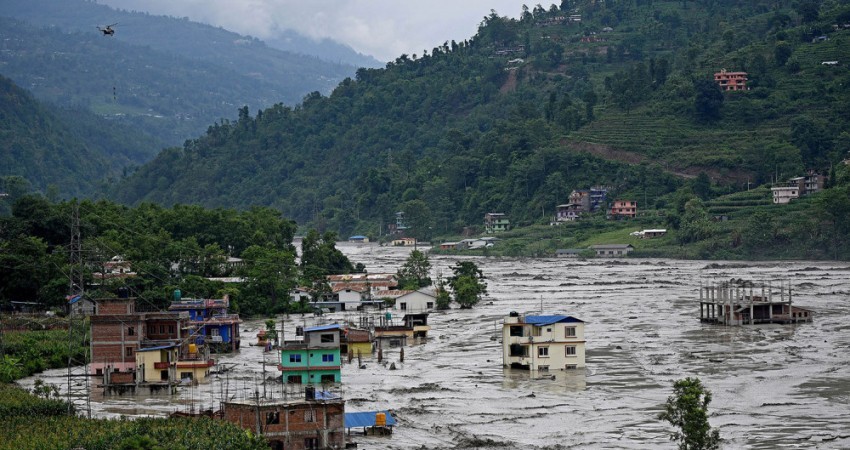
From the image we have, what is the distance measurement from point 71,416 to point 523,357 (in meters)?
15.8

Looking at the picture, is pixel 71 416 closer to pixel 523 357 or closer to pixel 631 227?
pixel 523 357

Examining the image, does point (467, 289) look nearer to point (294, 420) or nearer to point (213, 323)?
point (213, 323)

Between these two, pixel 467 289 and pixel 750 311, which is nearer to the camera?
pixel 750 311

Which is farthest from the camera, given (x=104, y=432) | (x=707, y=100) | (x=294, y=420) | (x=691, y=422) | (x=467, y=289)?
(x=707, y=100)

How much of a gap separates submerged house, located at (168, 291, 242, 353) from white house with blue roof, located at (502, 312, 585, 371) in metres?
11.5

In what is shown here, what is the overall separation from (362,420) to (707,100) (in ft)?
319

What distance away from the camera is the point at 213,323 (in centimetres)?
5066

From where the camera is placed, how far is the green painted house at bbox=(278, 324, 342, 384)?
40938 mm

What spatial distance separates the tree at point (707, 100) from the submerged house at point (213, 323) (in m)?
79.5

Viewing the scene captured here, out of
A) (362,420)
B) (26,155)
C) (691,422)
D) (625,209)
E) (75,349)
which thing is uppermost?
(26,155)

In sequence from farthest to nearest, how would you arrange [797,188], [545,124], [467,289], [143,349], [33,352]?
[545,124]
[797,188]
[467,289]
[33,352]
[143,349]

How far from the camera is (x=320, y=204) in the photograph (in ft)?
539

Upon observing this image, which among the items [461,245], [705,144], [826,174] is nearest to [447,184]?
[461,245]

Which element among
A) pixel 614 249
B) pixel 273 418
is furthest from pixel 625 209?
pixel 273 418
